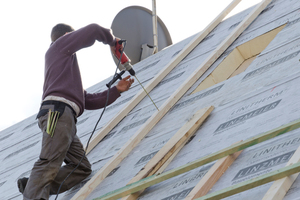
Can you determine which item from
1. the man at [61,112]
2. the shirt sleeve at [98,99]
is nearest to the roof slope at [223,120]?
the man at [61,112]

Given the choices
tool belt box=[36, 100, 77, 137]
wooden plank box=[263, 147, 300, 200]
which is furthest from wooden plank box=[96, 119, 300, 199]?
tool belt box=[36, 100, 77, 137]

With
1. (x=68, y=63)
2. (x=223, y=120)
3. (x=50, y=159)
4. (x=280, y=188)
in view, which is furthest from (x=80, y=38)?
(x=280, y=188)

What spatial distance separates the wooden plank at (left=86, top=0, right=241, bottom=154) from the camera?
4149 millimetres

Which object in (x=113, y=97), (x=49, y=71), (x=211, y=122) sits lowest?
(x=211, y=122)

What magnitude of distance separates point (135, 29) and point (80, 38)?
5.00m

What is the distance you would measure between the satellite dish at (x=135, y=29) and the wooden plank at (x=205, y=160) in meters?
5.41

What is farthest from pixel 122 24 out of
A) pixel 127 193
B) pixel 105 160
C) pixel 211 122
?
pixel 127 193

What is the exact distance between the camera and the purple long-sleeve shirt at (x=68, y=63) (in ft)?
10.1

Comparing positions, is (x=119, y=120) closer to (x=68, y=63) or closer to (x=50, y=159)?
(x=68, y=63)

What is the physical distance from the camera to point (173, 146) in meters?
2.81

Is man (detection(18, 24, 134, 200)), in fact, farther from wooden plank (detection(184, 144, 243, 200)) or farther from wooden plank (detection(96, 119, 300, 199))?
wooden plank (detection(184, 144, 243, 200))

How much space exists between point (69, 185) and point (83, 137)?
4.63 ft

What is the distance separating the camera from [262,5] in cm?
503

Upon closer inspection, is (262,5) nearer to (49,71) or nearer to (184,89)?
(184,89)
